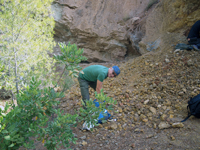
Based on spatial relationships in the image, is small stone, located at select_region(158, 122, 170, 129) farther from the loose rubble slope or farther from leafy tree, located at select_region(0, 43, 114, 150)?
leafy tree, located at select_region(0, 43, 114, 150)

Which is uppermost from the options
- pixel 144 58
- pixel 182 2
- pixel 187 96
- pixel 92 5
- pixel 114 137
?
pixel 92 5

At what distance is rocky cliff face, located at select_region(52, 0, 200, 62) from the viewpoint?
559cm

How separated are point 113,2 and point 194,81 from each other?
557 centimetres

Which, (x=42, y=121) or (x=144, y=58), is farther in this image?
(x=144, y=58)

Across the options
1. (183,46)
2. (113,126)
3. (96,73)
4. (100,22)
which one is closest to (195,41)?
(183,46)

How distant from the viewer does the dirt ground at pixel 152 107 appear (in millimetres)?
2246

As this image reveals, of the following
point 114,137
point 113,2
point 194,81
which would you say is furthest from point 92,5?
point 114,137

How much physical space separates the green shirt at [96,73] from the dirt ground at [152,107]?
97 cm

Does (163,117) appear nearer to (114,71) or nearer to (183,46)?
(114,71)

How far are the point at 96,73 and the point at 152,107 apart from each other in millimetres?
1387

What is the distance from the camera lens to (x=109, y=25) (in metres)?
6.87

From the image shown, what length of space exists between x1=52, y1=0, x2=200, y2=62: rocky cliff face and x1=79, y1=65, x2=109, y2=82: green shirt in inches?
130

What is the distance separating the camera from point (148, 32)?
5.52m

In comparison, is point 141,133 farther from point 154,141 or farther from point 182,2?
point 182,2
